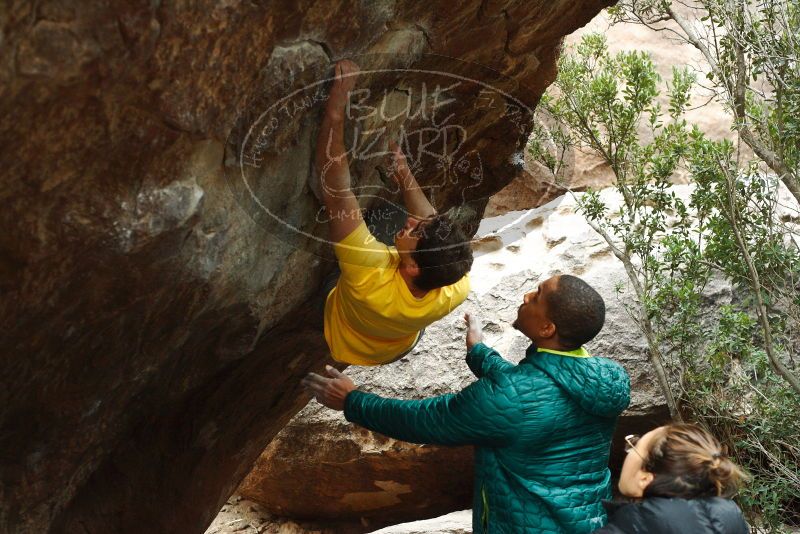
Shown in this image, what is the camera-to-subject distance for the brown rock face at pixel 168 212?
316cm

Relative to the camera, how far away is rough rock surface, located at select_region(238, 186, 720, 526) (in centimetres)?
855

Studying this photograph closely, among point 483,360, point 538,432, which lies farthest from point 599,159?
point 538,432

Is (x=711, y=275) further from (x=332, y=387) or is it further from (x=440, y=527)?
(x=332, y=387)

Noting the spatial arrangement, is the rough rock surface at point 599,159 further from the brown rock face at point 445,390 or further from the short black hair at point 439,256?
the short black hair at point 439,256

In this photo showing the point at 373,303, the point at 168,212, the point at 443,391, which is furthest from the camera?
the point at 443,391

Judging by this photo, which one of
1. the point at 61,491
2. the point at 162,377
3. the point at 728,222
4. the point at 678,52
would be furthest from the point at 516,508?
the point at 678,52

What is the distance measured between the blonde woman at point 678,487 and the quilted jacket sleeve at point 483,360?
1.12 metres

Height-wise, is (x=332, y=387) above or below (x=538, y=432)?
above

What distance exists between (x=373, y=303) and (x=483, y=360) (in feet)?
1.98

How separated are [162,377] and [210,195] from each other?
57.8 inches

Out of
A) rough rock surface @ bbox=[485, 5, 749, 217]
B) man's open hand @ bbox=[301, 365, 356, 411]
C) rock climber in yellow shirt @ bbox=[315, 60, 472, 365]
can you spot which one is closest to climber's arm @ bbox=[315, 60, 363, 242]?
rock climber in yellow shirt @ bbox=[315, 60, 472, 365]

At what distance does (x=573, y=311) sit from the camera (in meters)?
4.21

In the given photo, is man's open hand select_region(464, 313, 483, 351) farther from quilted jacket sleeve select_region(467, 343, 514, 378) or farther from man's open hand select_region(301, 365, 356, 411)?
man's open hand select_region(301, 365, 356, 411)

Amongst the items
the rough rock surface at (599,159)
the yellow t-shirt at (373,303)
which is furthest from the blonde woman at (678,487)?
the rough rock surface at (599,159)
